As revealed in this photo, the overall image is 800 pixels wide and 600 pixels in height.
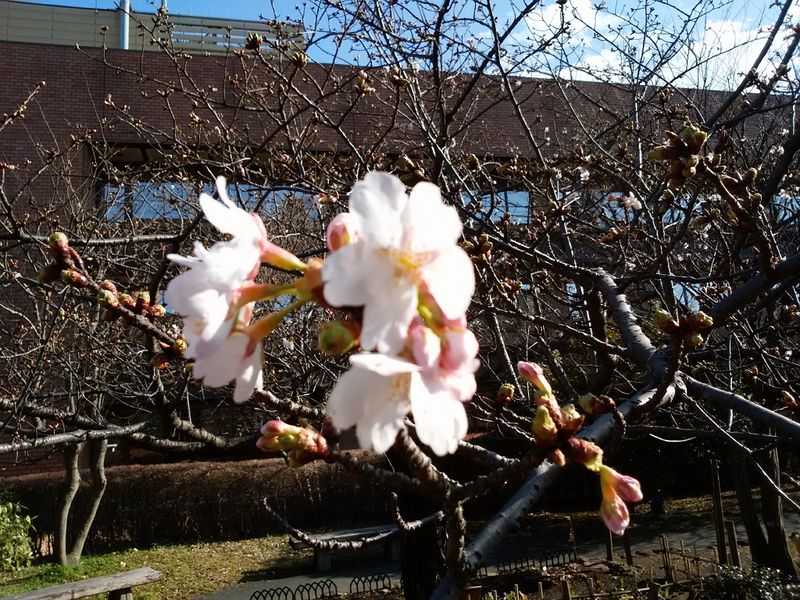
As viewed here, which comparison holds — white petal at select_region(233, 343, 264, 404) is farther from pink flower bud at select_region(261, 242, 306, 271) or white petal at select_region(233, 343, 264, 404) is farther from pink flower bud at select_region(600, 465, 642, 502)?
pink flower bud at select_region(600, 465, 642, 502)

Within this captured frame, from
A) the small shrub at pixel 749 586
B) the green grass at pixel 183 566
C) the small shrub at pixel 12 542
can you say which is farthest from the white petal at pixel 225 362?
the small shrub at pixel 12 542

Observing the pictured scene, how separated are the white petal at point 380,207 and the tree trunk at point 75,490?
9530mm

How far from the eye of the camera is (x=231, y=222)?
788 millimetres

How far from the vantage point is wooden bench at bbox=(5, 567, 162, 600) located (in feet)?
22.9

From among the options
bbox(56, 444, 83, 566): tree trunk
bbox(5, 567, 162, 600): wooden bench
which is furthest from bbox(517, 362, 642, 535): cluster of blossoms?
bbox(56, 444, 83, 566): tree trunk

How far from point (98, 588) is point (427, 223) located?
813 cm

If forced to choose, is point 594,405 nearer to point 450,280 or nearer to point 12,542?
point 450,280

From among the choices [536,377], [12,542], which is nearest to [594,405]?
[536,377]

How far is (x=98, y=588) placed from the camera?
24.1ft

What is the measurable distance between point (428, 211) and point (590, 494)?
1429cm

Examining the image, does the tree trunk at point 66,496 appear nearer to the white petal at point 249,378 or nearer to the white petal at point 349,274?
the white petal at point 249,378

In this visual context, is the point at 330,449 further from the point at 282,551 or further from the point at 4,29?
the point at 4,29

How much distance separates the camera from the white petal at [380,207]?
66cm

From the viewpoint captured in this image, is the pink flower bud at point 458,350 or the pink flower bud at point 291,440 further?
the pink flower bud at point 291,440
